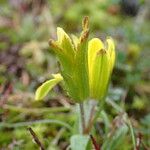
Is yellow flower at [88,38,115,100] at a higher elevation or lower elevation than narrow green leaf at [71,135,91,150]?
higher

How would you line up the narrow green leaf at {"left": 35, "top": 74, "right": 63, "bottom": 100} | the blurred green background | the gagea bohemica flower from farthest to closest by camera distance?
the blurred green background → the narrow green leaf at {"left": 35, "top": 74, "right": 63, "bottom": 100} → the gagea bohemica flower

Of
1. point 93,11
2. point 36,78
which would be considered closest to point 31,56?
point 36,78

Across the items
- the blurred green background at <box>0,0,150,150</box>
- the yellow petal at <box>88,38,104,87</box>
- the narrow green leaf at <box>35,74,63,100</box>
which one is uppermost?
the yellow petal at <box>88,38,104,87</box>

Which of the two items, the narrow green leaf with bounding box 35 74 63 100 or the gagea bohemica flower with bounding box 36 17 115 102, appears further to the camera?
the narrow green leaf with bounding box 35 74 63 100

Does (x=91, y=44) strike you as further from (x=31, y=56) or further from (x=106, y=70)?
(x=31, y=56)

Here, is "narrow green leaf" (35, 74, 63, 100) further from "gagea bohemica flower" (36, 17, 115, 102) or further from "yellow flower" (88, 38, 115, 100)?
"yellow flower" (88, 38, 115, 100)

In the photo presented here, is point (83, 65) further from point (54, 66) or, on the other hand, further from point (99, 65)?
point (54, 66)

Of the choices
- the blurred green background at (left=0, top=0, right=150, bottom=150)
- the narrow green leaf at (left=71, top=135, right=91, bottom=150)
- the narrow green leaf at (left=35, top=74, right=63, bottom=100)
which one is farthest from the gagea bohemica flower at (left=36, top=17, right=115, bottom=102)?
the blurred green background at (left=0, top=0, right=150, bottom=150)

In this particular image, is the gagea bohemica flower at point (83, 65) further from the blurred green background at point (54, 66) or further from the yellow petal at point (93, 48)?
the blurred green background at point (54, 66)
